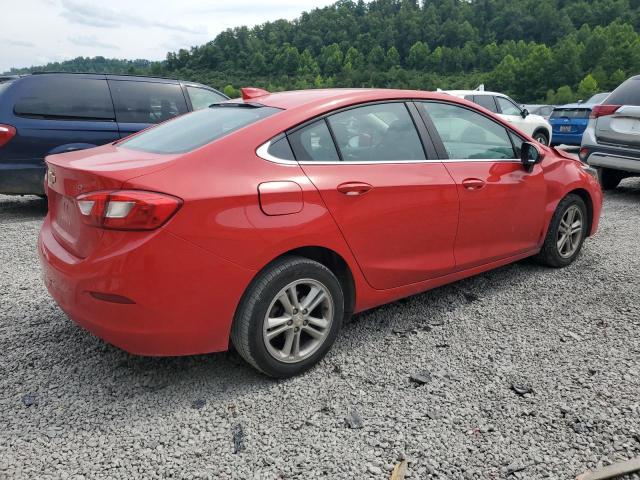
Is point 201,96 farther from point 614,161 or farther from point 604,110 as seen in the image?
point 614,161

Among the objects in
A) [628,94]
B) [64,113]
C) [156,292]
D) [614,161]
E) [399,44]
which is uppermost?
[399,44]

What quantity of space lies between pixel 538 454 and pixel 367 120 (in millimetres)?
1930

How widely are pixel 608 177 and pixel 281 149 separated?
7.18 metres

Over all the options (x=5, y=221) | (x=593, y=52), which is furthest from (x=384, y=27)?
(x=5, y=221)

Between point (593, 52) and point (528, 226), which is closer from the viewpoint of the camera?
point (528, 226)

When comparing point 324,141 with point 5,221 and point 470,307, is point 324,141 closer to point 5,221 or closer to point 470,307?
point 470,307

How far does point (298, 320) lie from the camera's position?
2662 mm

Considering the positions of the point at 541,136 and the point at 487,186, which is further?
the point at 541,136

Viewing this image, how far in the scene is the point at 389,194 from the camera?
2.94m

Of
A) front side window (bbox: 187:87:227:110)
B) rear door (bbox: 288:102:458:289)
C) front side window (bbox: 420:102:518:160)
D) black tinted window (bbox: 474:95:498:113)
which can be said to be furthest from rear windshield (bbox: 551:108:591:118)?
rear door (bbox: 288:102:458:289)

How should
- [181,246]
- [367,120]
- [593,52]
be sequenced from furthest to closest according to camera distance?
[593,52]
[367,120]
[181,246]

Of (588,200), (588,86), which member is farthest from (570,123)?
(588,86)

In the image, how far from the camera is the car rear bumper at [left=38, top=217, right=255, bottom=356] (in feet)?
7.29

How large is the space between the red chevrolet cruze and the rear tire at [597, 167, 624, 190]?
16.9ft
